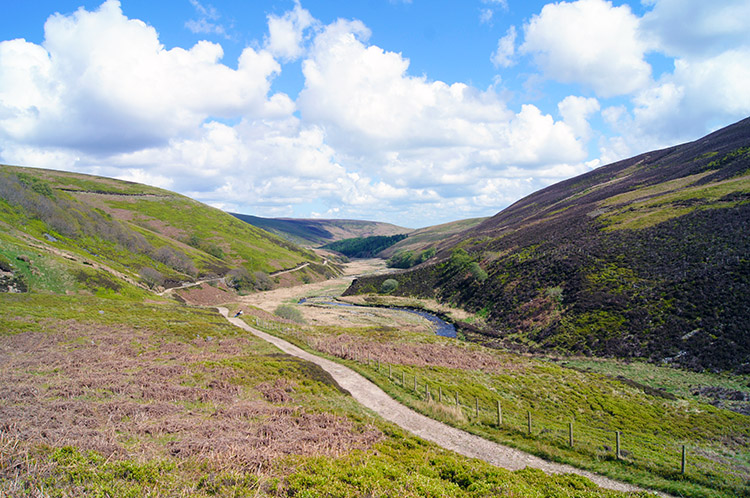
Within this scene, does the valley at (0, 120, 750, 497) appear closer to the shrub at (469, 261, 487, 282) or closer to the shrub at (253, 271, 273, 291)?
the shrub at (469, 261, 487, 282)

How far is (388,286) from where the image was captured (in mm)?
114688

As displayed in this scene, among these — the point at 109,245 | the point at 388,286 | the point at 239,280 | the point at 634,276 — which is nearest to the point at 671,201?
the point at 634,276

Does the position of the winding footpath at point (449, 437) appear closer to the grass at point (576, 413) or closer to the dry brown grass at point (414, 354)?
the grass at point (576, 413)

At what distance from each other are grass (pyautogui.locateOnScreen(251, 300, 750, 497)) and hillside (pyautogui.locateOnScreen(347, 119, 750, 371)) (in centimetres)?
782

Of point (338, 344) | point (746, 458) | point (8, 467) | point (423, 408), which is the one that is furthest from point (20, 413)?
point (746, 458)

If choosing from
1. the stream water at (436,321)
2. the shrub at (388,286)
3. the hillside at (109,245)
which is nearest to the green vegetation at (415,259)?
the hillside at (109,245)

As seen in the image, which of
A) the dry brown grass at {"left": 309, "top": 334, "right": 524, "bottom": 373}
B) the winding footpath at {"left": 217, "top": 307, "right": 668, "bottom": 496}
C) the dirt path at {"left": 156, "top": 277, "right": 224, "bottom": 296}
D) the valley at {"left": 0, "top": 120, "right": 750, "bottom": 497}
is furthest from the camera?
the dirt path at {"left": 156, "top": 277, "right": 224, "bottom": 296}

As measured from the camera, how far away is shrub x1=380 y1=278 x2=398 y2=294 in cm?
11282

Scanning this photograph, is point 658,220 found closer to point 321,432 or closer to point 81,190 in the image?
point 321,432

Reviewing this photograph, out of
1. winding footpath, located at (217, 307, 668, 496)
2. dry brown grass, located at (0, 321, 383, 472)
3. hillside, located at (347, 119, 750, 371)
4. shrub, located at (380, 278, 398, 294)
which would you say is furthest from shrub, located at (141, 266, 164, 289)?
winding footpath, located at (217, 307, 668, 496)

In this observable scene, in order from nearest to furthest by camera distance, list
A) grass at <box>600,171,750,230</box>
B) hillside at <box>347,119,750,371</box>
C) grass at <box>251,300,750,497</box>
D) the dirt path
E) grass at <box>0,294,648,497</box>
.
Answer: grass at <box>0,294,648,497</box>, grass at <box>251,300,750,497</box>, hillside at <box>347,119,750,371</box>, grass at <box>600,171,750,230</box>, the dirt path

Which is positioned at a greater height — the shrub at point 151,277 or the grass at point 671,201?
the grass at point 671,201

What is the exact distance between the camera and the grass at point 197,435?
980 centimetres

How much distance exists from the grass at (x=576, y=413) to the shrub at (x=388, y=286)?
6730 centimetres
